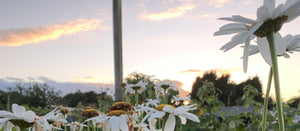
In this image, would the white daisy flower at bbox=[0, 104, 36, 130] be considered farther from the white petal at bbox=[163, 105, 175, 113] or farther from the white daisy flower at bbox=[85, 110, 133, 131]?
the white petal at bbox=[163, 105, 175, 113]

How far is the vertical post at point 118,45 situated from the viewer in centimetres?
390

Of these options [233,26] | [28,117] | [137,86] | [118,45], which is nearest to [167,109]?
[233,26]

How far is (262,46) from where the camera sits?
68 cm

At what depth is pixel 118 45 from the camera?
157 inches

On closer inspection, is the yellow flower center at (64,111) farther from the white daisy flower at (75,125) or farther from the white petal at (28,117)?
the white petal at (28,117)

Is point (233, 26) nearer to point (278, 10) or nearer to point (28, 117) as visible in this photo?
point (278, 10)

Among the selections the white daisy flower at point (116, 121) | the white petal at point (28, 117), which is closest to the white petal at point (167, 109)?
the white daisy flower at point (116, 121)

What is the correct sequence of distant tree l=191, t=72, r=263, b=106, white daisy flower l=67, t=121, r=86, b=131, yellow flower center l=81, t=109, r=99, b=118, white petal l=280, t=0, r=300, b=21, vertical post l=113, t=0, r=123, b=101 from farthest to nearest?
distant tree l=191, t=72, r=263, b=106
vertical post l=113, t=0, r=123, b=101
white daisy flower l=67, t=121, r=86, b=131
yellow flower center l=81, t=109, r=99, b=118
white petal l=280, t=0, r=300, b=21

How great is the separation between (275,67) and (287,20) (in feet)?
0.48

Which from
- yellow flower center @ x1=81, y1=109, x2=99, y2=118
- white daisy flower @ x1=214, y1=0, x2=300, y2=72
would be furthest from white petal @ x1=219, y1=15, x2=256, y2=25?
yellow flower center @ x1=81, y1=109, x2=99, y2=118

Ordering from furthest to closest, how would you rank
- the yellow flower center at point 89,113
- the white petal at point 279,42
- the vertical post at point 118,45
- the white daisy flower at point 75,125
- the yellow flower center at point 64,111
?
the vertical post at point 118,45 → the yellow flower center at point 64,111 → the white daisy flower at point 75,125 → the yellow flower center at point 89,113 → the white petal at point 279,42

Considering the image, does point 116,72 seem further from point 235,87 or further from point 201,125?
point 235,87

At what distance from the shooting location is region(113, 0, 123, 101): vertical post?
3.90 m

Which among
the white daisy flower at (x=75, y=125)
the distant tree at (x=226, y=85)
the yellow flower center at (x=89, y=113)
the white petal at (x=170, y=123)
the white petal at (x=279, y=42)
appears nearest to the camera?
the white petal at (x=279, y=42)
